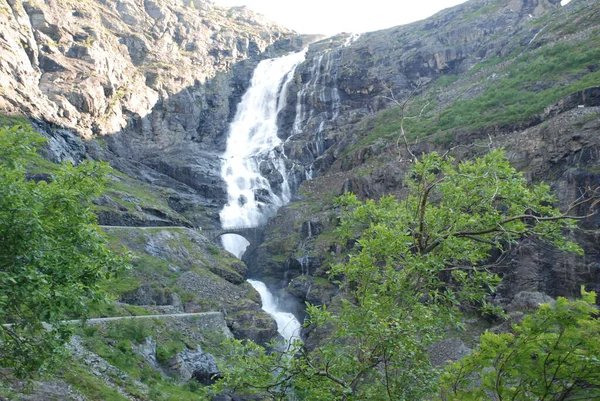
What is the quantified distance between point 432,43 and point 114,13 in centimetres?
7456

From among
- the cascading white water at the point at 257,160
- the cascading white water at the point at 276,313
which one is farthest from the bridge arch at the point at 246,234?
the cascading white water at the point at 276,313

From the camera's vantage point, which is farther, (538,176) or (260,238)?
(260,238)

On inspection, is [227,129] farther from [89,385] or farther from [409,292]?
[409,292]

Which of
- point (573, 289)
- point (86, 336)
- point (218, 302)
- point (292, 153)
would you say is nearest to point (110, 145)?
point (292, 153)

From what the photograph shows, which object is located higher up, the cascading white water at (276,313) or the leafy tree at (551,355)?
the cascading white water at (276,313)

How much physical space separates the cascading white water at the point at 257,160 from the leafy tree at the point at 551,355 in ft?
97.7

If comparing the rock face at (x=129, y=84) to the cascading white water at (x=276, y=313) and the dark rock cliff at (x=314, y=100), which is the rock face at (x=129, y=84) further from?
the cascading white water at (x=276, y=313)

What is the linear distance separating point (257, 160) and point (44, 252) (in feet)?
220

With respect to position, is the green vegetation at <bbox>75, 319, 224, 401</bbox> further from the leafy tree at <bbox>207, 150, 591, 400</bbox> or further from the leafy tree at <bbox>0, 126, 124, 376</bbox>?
the leafy tree at <bbox>207, 150, 591, 400</bbox>

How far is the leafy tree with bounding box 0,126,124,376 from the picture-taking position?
761 cm

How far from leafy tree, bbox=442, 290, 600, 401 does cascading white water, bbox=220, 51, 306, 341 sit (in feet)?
97.7

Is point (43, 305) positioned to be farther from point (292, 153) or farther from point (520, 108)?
point (292, 153)

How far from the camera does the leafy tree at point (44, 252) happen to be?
7.61 meters

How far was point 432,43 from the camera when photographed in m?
95.1
